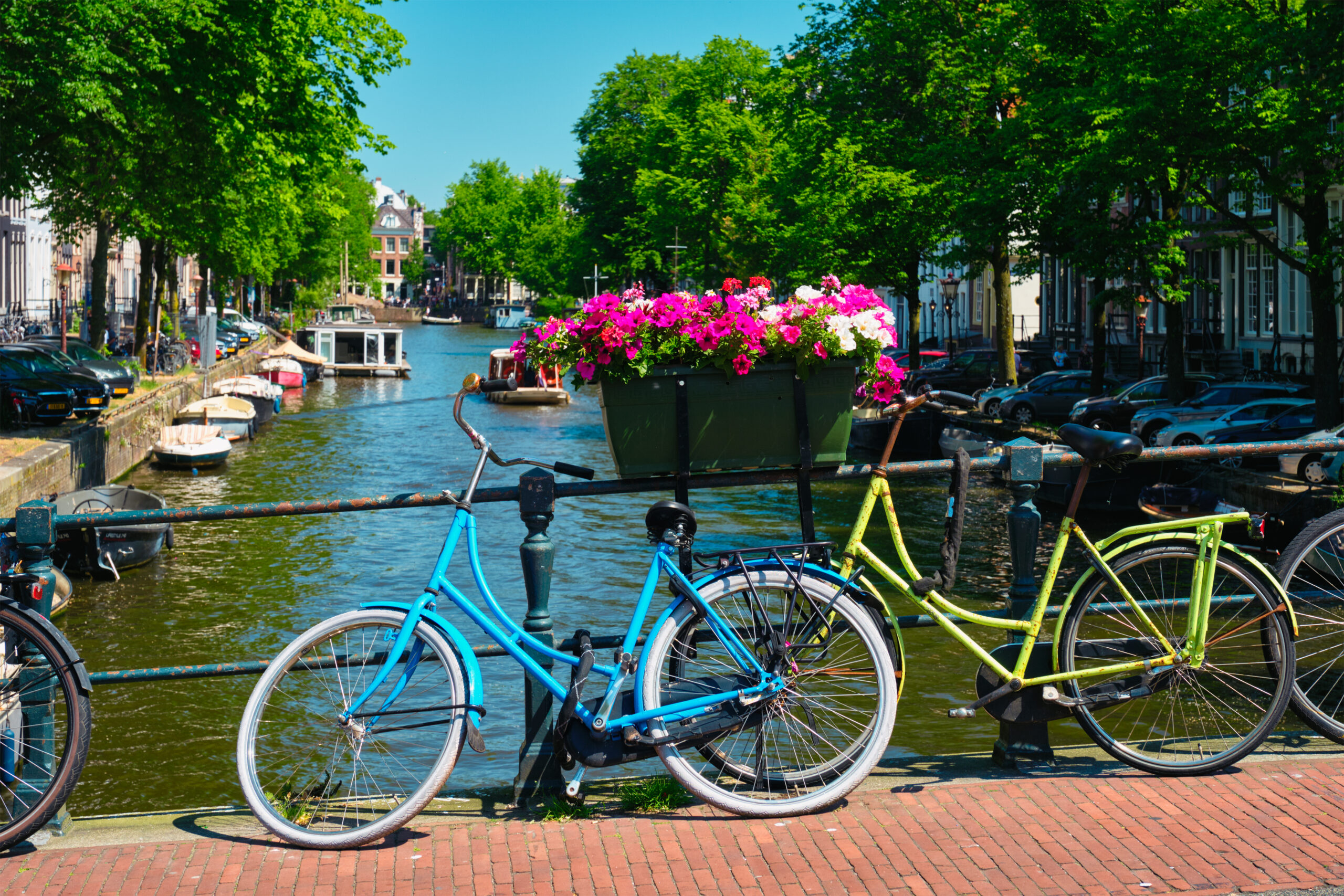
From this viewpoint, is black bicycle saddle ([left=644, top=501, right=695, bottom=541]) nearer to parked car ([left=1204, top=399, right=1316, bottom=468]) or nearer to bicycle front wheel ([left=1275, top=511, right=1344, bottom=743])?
bicycle front wheel ([left=1275, top=511, right=1344, bottom=743])

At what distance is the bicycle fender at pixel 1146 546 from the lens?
14.9ft

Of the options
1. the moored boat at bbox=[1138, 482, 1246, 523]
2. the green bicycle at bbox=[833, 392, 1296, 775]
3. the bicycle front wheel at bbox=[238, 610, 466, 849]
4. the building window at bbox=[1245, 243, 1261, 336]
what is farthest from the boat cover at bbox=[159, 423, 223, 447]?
the building window at bbox=[1245, 243, 1261, 336]

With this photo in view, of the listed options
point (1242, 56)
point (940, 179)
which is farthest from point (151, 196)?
point (1242, 56)

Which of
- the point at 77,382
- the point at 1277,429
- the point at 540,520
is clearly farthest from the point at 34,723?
the point at 77,382

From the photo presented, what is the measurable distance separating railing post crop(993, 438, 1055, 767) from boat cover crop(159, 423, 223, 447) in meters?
27.9

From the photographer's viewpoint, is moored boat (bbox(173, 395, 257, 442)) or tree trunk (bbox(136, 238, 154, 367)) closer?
moored boat (bbox(173, 395, 257, 442))

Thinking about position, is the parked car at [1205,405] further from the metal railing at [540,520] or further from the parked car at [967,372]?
the metal railing at [540,520]

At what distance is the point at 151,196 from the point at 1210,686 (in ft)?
83.0

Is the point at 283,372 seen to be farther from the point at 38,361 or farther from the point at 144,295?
the point at 38,361

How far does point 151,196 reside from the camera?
Result: 26.6 m

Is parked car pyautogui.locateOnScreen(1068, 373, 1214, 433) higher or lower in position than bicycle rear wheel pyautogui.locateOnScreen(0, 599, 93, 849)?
higher

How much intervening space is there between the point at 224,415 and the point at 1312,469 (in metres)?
25.7

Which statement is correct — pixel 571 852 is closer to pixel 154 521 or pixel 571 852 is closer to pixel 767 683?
pixel 767 683

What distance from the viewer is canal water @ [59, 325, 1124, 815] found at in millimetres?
10812
